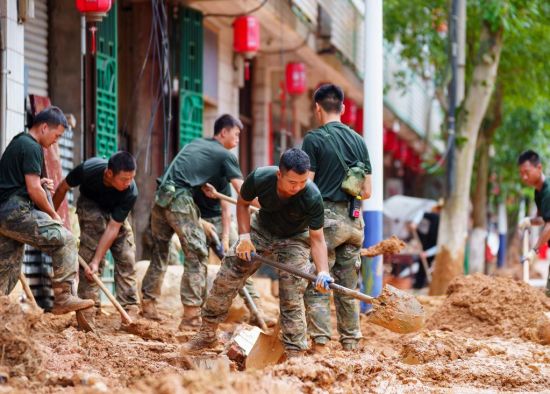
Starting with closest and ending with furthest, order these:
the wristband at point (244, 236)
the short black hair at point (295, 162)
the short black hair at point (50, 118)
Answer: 1. the short black hair at point (295, 162)
2. the wristband at point (244, 236)
3. the short black hair at point (50, 118)

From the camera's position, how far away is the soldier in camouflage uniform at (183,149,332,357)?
8.29m

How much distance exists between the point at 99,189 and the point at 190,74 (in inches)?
218

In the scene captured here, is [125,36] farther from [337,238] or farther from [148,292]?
[337,238]

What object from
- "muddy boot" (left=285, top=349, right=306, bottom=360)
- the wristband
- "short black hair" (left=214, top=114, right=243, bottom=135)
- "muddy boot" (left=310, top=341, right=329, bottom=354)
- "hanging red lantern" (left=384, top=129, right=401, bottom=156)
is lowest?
"muddy boot" (left=310, top=341, right=329, bottom=354)

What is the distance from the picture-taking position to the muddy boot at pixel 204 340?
28.5 ft

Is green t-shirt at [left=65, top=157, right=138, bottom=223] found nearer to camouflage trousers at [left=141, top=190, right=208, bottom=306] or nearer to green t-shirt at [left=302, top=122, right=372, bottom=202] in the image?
camouflage trousers at [left=141, top=190, right=208, bottom=306]

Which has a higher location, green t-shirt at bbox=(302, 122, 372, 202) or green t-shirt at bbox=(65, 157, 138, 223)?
green t-shirt at bbox=(302, 122, 372, 202)

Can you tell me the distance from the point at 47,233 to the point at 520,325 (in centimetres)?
479

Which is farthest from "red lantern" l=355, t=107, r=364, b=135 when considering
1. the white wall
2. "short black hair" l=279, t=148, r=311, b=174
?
"short black hair" l=279, t=148, r=311, b=174

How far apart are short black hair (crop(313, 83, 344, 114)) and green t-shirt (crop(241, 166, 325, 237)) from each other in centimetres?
124

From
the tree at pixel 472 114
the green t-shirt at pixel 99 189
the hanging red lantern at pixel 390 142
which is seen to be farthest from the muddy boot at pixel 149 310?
the hanging red lantern at pixel 390 142

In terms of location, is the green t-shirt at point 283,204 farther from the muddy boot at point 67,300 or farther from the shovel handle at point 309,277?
the muddy boot at point 67,300

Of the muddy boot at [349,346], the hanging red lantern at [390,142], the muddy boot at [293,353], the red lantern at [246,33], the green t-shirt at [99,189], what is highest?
the red lantern at [246,33]

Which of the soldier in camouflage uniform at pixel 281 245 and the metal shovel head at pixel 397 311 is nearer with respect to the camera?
the soldier in camouflage uniform at pixel 281 245
